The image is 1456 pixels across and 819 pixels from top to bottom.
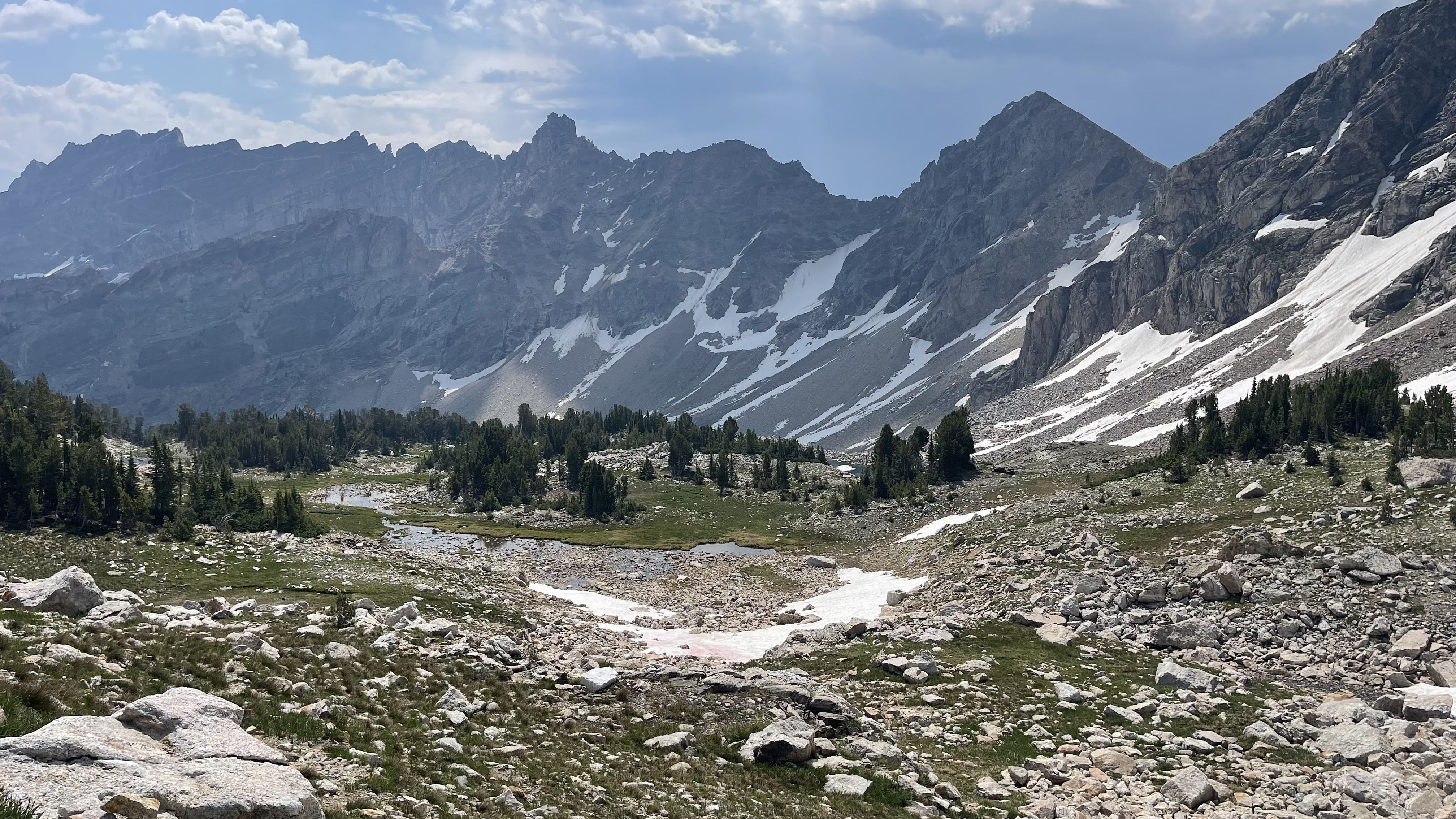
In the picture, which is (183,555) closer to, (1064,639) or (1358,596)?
(1064,639)

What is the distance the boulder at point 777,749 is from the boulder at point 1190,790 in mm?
8241

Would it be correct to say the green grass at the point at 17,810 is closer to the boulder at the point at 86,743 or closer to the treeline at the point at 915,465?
the boulder at the point at 86,743

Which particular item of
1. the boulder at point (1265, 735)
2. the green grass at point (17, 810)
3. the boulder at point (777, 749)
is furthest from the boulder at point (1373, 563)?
the green grass at point (17, 810)

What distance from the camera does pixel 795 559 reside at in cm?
6988

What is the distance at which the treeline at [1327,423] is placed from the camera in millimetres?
51750

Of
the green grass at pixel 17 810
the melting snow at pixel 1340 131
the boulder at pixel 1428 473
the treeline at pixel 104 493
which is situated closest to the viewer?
the green grass at pixel 17 810

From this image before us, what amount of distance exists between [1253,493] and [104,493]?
233 feet

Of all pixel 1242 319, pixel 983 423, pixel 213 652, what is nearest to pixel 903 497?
pixel 213 652

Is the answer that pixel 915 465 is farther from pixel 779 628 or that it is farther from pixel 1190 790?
pixel 1190 790

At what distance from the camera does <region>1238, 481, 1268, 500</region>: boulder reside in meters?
48.0

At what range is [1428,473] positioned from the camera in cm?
4109

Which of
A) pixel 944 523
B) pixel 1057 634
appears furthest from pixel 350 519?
pixel 1057 634

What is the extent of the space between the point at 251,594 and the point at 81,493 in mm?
22800

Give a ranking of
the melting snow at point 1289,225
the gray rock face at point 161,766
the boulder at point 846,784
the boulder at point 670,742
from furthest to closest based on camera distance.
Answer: the melting snow at point 1289,225 < the boulder at point 670,742 < the boulder at point 846,784 < the gray rock face at point 161,766
